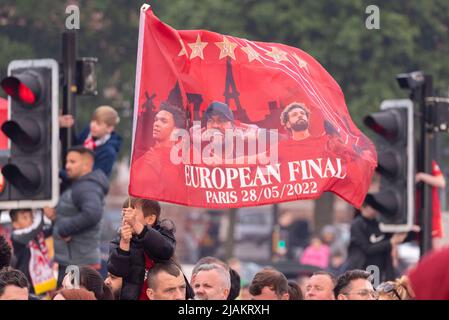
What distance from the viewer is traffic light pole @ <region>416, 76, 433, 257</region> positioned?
15.3 m

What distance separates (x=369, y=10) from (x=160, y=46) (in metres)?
2.91

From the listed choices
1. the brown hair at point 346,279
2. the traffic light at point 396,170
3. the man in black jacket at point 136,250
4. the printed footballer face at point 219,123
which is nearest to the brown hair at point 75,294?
the man in black jacket at point 136,250

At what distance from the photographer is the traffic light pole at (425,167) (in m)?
15.3

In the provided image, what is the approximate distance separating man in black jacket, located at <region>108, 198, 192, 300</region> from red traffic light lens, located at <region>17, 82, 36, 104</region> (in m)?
4.14

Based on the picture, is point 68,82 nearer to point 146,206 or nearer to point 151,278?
point 146,206

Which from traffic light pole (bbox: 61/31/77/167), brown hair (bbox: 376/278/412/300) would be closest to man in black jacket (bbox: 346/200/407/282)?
traffic light pole (bbox: 61/31/77/167)

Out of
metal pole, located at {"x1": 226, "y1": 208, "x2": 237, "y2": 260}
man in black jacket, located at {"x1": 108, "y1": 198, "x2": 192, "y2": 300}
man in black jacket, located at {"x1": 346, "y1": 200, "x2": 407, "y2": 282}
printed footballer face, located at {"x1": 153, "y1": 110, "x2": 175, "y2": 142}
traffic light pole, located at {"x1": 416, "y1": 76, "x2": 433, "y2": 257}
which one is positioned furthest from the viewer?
metal pole, located at {"x1": 226, "y1": 208, "x2": 237, "y2": 260}

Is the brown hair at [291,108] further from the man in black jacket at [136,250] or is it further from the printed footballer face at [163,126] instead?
the man in black jacket at [136,250]

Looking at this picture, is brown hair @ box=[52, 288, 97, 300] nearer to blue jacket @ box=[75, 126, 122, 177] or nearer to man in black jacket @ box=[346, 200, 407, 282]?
blue jacket @ box=[75, 126, 122, 177]

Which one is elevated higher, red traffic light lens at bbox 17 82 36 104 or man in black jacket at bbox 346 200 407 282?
red traffic light lens at bbox 17 82 36 104

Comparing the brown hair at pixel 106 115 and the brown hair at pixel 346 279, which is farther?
the brown hair at pixel 106 115

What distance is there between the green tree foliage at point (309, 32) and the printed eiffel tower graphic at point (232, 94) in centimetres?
1953

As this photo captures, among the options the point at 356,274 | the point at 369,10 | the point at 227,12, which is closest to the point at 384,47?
the point at 227,12
